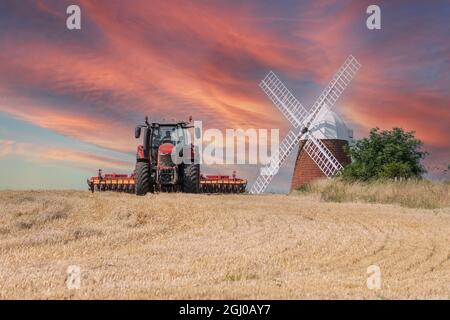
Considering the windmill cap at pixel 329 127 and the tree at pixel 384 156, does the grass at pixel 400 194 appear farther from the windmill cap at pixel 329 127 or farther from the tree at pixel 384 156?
the windmill cap at pixel 329 127

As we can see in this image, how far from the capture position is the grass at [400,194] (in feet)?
84.4

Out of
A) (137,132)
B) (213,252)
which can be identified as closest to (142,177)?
(137,132)

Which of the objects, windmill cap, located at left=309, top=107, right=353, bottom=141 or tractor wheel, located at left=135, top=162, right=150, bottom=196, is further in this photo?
windmill cap, located at left=309, top=107, right=353, bottom=141

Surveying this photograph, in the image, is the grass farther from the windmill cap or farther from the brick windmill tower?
the windmill cap

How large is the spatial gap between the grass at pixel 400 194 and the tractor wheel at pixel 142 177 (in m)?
8.82

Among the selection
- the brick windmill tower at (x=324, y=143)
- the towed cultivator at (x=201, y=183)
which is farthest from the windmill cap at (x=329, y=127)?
the towed cultivator at (x=201, y=183)

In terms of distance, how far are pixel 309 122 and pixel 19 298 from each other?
43.3 meters

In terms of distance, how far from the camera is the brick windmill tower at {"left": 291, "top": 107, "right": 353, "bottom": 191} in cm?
4812

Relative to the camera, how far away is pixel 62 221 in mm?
15953

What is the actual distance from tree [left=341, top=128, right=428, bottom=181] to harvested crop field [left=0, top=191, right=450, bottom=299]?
2039 cm

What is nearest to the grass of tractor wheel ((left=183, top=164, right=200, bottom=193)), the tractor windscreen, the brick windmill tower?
tractor wheel ((left=183, top=164, right=200, bottom=193))

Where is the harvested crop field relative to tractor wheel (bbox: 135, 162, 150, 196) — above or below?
below
